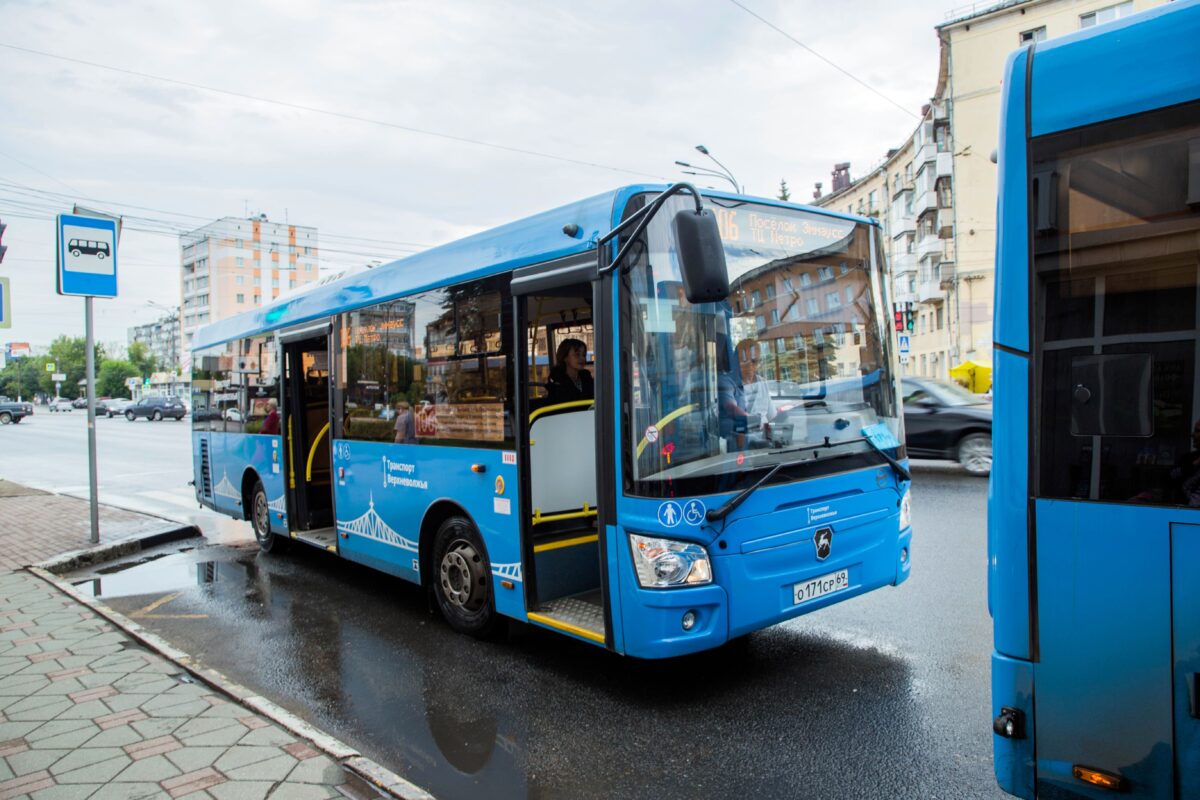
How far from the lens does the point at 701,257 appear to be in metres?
3.87

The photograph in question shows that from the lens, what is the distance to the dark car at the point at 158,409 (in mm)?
54844

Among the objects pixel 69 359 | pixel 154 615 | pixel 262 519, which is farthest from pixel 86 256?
pixel 69 359

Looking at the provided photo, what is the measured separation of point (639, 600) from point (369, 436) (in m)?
3.55

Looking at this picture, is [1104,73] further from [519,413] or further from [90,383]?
[90,383]

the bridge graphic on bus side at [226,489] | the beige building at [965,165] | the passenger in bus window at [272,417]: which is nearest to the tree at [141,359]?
the beige building at [965,165]

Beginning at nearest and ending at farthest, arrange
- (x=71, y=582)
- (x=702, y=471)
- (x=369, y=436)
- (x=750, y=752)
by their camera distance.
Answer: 1. (x=750, y=752)
2. (x=702, y=471)
3. (x=369, y=436)
4. (x=71, y=582)

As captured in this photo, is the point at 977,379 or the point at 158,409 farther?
the point at 158,409

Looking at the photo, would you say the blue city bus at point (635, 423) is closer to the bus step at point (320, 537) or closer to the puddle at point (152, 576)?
the bus step at point (320, 537)

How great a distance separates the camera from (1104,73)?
2.66m

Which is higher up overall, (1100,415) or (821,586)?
(1100,415)

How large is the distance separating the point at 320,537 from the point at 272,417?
1.51m

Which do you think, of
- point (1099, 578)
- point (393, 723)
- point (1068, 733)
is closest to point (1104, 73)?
point (1099, 578)

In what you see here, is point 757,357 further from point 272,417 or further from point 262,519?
point 262,519

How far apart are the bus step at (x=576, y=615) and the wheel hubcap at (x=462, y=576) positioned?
2.16ft
